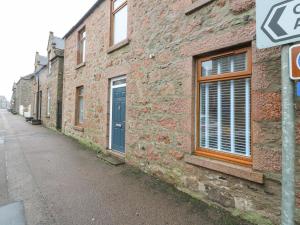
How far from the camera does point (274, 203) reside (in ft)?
9.83

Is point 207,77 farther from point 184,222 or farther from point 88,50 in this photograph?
point 88,50

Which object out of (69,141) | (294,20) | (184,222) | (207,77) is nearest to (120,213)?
(184,222)

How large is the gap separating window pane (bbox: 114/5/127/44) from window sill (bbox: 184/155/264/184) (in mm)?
4785

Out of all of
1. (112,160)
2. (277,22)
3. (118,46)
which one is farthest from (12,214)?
(118,46)

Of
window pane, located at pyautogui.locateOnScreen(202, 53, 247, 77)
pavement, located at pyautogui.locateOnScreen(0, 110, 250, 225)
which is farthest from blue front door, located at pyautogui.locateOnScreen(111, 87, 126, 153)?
window pane, located at pyautogui.locateOnScreen(202, 53, 247, 77)

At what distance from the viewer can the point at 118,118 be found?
7.14 m

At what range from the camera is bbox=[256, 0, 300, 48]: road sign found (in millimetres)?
1640

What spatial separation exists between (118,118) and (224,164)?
4.30 m

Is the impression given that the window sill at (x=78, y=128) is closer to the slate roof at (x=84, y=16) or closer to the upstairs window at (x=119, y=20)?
the upstairs window at (x=119, y=20)

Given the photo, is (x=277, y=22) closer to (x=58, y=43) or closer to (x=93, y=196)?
(x=93, y=196)

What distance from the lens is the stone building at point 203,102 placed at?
124 inches

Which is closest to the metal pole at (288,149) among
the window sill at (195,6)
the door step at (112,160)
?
the window sill at (195,6)

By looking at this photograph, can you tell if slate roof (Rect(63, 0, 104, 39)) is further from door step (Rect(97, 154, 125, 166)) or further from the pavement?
the pavement

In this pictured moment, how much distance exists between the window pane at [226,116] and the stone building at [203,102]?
0.02 m
